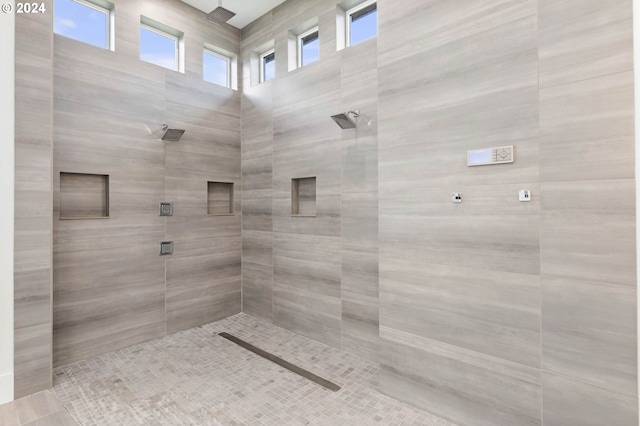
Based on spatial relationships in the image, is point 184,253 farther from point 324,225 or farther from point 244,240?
point 324,225

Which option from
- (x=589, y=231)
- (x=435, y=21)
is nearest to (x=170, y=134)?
(x=435, y=21)

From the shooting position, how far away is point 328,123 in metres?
3.38

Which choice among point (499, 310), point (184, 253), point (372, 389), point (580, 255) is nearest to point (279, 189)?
point (184, 253)

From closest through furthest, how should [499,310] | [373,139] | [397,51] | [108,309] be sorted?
1. [499,310]
2. [397,51]
3. [373,139]
4. [108,309]

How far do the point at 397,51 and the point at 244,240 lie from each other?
2.82 m

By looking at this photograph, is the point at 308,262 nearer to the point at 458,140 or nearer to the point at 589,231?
the point at 458,140

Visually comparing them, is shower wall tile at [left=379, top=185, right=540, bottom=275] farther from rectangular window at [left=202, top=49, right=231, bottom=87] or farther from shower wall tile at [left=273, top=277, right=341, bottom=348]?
rectangular window at [left=202, top=49, right=231, bottom=87]

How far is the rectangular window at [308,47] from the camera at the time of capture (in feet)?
12.2

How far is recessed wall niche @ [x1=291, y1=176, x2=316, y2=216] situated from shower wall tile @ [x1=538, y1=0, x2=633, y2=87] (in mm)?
2274

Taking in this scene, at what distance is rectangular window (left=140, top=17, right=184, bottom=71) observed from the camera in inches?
140

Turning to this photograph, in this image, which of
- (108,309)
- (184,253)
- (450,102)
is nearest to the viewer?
(450,102)

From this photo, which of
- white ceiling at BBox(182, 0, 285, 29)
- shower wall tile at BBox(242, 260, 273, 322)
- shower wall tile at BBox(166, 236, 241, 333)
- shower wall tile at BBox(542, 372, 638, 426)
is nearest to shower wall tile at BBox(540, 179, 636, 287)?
shower wall tile at BBox(542, 372, 638, 426)

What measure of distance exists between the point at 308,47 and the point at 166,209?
2354mm

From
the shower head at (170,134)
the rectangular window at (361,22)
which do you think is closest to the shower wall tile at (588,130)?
the rectangular window at (361,22)
